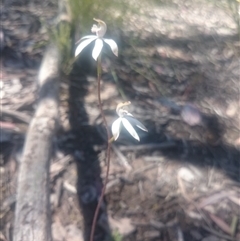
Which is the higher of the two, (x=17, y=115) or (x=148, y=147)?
(x=148, y=147)

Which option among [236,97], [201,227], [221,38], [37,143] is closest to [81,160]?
[37,143]

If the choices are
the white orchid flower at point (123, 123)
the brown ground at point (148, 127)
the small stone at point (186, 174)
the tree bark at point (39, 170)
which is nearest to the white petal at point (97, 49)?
the white orchid flower at point (123, 123)

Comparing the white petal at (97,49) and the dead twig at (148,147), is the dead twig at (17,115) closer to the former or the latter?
the dead twig at (148,147)

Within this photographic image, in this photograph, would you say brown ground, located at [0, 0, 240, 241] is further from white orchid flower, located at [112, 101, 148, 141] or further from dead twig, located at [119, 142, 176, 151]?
white orchid flower, located at [112, 101, 148, 141]

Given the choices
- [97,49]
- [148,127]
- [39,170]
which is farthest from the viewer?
[148,127]

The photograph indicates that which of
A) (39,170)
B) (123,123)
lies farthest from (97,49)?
(39,170)

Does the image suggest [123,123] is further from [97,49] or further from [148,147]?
[148,147]

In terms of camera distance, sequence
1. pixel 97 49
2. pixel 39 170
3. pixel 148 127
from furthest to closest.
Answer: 1. pixel 148 127
2. pixel 39 170
3. pixel 97 49

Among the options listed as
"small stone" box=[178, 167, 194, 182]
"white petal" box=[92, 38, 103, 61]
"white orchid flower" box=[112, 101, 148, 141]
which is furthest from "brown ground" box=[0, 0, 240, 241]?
"white petal" box=[92, 38, 103, 61]
